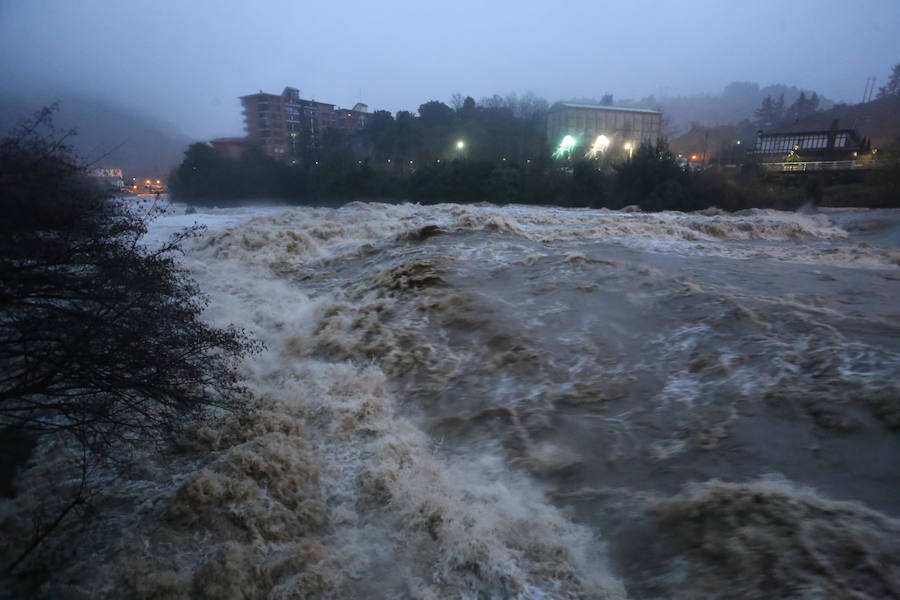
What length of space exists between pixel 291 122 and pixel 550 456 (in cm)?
3237

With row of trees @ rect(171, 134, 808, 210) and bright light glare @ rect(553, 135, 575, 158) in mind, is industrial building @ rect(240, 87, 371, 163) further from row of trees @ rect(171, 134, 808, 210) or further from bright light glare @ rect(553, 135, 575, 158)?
bright light glare @ rect(553, 135, 575, 158)

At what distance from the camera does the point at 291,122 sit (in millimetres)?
31234

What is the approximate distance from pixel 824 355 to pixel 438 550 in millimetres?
4024

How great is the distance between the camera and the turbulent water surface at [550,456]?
100 inches

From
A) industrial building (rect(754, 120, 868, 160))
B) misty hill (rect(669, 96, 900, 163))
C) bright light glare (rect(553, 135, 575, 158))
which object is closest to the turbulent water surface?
bright light glare (rect(553, 135, 575, 158))

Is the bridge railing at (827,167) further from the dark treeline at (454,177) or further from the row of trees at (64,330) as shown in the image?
the row of trees at (64,330)

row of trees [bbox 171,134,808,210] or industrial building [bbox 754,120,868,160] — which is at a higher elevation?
industrial building [bbox 754,120,868,160]

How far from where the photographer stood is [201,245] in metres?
13.0

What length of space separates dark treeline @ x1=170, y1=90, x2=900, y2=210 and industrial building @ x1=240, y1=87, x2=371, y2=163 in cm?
71

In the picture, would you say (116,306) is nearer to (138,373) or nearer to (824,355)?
(138,373)

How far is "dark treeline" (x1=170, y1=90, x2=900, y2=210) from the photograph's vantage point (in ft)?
76.8

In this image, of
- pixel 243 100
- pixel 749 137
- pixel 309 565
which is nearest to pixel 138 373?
pixel 309 565

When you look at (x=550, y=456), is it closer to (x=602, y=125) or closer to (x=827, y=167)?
Answer: (x=827, y=167)

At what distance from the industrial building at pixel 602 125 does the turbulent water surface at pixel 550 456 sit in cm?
4038
